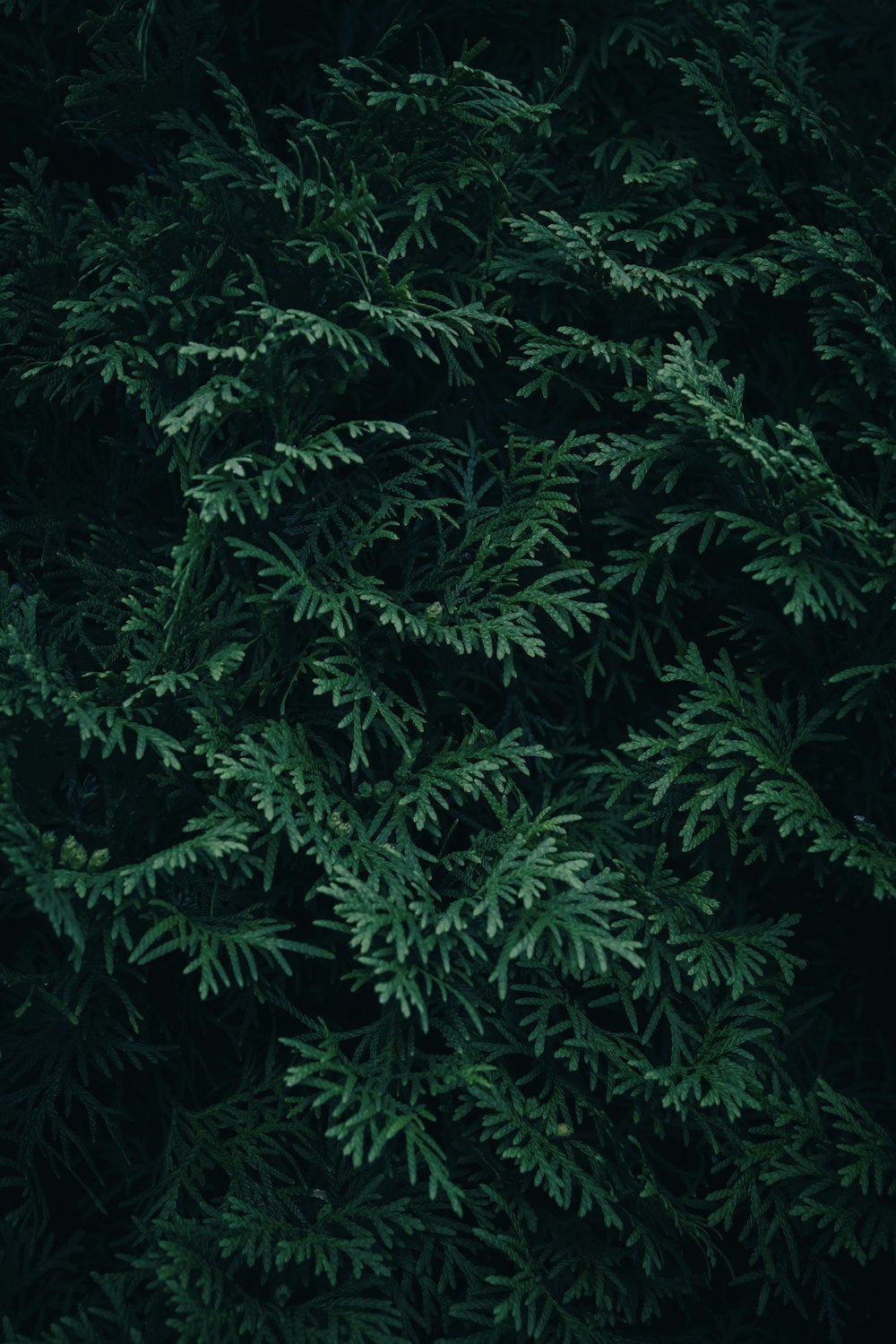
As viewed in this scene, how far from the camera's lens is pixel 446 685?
2689 millimetres

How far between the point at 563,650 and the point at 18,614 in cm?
132

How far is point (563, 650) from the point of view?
9.04 ft

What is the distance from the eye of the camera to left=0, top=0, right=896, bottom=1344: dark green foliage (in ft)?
7.77

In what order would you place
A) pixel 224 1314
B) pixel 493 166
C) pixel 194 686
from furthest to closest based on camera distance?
pixel 493 166 < pixel 194 686 < pixel 224 1314

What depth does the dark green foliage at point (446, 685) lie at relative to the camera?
7.77 ft

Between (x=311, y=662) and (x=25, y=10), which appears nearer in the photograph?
(x=311, y=662)

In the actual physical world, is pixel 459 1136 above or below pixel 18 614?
below

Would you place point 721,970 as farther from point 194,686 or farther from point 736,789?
point 194,686

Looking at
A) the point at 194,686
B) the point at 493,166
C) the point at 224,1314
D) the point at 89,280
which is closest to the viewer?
the point at 224,1314

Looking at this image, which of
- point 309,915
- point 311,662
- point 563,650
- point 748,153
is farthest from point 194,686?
point 748,153

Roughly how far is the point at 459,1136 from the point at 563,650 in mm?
1193

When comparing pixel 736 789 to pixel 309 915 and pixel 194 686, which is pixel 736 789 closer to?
pixel 309 915

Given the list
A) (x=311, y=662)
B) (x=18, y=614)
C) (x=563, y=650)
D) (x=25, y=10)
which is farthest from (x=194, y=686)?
(x=25, y=10)

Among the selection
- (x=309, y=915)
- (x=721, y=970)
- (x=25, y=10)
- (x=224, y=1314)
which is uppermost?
(x=25, y=10)
